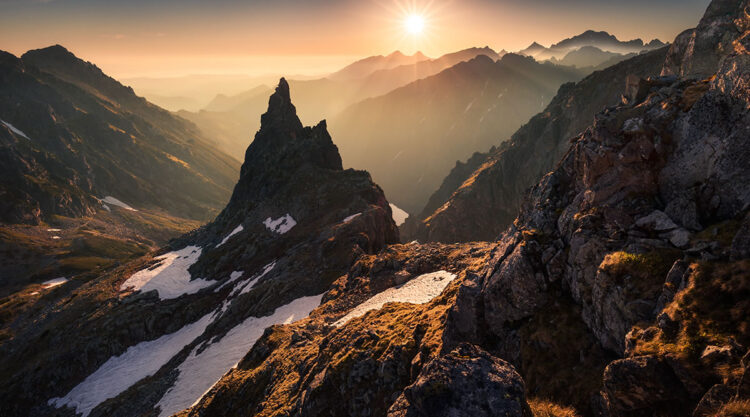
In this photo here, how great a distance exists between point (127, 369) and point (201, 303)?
14.4 m

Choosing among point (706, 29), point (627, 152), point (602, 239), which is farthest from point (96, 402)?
point (706, 29)

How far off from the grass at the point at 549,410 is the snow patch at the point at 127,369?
54684 mm

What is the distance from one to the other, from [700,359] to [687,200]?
27.6 ft

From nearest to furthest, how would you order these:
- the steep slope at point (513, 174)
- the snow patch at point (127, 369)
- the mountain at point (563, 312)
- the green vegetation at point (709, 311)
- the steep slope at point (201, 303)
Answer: the green vegetation at point (709, 311) < the mountain at point (563, 312) < the steep slope at point (201, 303) < the snow patch at point (127, 369) < the steep slope at point (513, 174)

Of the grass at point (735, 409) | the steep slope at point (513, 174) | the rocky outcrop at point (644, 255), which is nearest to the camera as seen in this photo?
the grass at point (735, 409)

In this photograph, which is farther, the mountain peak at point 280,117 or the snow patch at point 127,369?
the mountain peak at point 280,117

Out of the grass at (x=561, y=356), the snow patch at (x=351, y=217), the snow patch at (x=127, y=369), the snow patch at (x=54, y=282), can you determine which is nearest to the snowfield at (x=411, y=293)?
the grass at (x=561, y=356)

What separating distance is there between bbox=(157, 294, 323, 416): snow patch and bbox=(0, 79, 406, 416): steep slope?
6.9 inches

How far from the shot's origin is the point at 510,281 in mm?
21188

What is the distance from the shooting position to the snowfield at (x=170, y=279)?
243ft

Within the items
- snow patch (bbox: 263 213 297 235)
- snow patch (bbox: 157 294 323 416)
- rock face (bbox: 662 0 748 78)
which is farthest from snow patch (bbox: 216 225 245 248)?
Result: rock face (bbox: 662 0 748 78)

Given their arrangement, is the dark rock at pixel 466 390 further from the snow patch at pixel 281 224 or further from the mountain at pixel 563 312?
the snow patch at pixel 281 224

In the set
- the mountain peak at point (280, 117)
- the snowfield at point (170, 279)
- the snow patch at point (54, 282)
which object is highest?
the mountain peak at point (280, 117)

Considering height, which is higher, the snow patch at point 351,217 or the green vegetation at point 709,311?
the green vegetation at point 709,311
